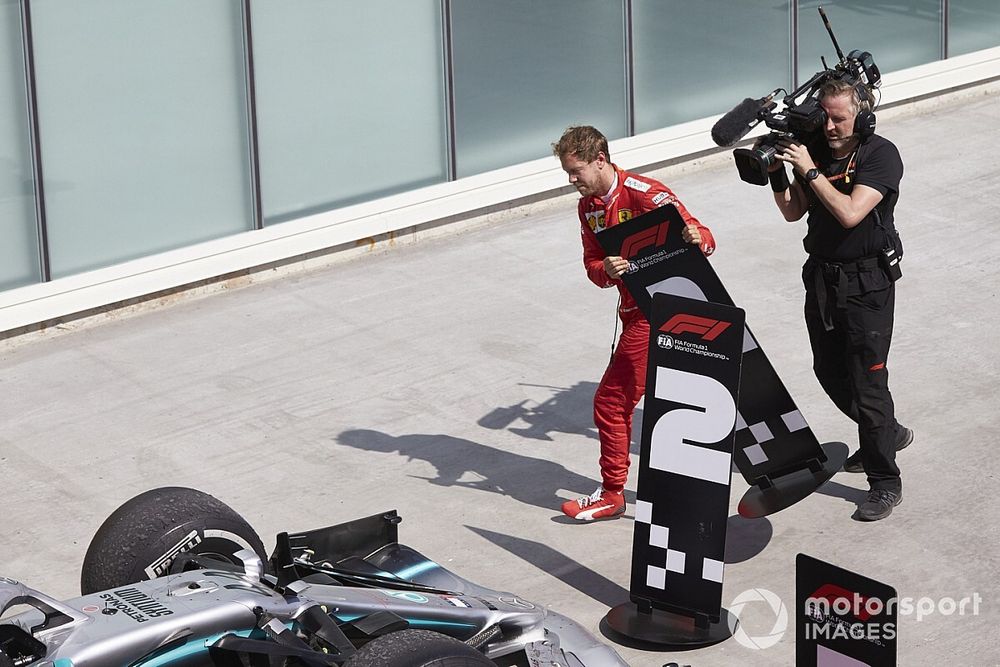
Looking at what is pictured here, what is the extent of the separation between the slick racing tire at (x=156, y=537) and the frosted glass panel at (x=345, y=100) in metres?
5.28

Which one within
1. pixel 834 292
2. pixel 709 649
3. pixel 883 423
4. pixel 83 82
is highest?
pixel 83 82

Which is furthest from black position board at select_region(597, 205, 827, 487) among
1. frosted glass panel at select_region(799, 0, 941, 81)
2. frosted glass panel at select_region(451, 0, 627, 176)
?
frosted glass panel at select_region(799, 0, 941, 81)

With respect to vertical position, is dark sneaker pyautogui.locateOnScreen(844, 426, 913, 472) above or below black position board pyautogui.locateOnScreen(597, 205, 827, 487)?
below

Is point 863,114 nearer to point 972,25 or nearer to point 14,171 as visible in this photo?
point 14,171

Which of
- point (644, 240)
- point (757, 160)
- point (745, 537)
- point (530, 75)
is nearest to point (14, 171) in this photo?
point (530, 75)

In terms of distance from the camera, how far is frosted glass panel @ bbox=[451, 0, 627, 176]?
11.4 meters

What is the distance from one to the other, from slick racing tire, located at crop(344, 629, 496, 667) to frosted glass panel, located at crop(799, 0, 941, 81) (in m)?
9.32

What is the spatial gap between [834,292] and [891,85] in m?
6.85

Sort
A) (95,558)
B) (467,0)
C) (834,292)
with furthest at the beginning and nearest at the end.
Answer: (467,0)
(834,292)
(95,558)

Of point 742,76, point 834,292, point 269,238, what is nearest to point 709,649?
point 834,292

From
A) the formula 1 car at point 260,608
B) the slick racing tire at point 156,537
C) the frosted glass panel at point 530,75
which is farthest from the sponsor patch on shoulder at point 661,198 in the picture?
the frosted glass panel at point 530,75

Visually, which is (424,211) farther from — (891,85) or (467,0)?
(891,85)

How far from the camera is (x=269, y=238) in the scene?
1048 centimetres

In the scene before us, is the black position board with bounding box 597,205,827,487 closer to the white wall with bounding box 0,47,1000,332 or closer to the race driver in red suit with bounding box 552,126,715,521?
the race driver in red suit with bounding box 552,126,715,521
